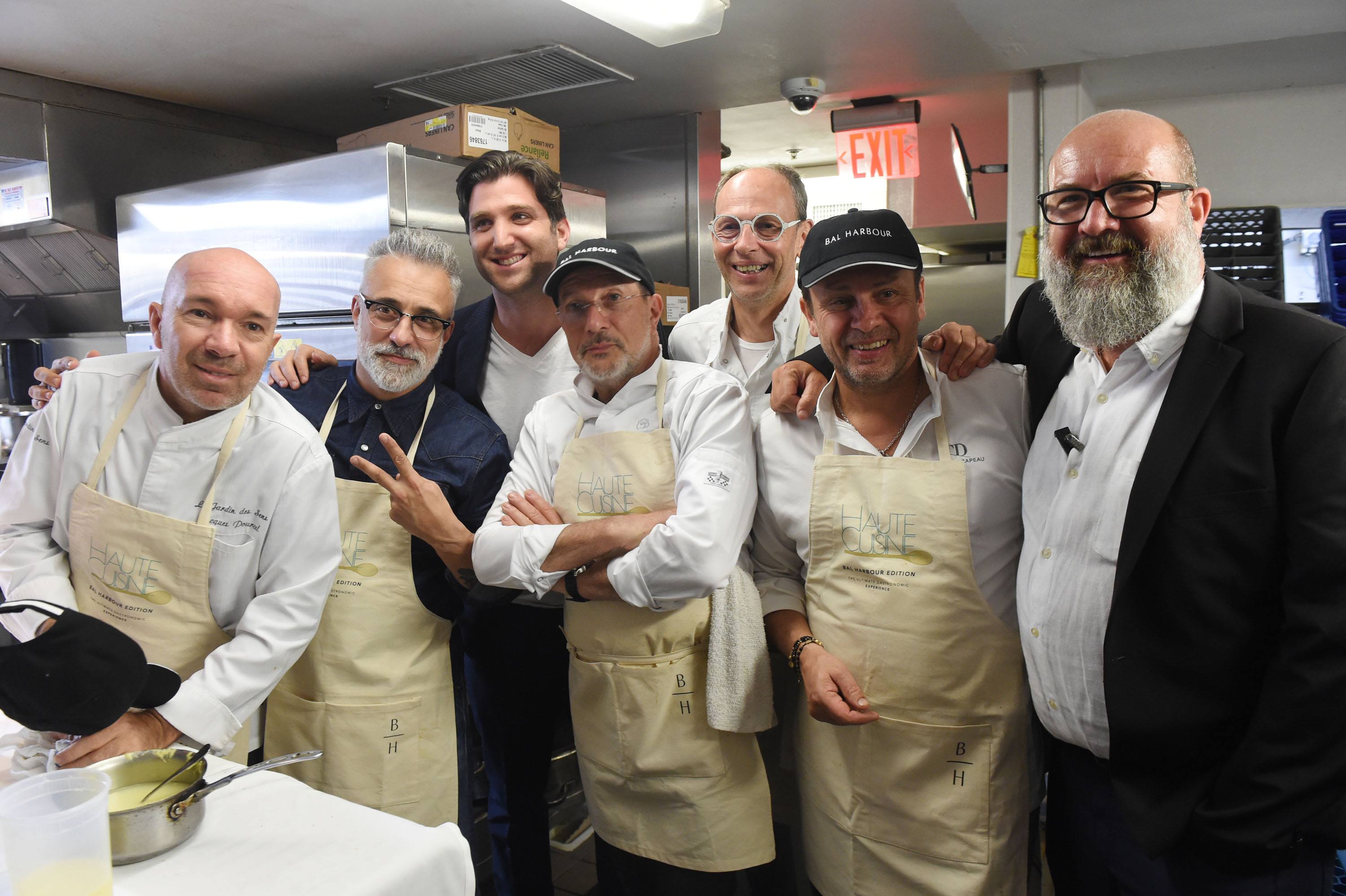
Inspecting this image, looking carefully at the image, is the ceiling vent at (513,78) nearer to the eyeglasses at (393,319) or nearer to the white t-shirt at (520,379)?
the white t-shirt at (520,379)

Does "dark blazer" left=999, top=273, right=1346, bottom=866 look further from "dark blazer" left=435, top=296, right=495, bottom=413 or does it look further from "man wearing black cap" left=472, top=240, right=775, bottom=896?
"dark blazer" left=435, top=296, right=495, bottom=413

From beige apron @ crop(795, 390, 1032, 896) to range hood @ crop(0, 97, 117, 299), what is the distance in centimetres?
422

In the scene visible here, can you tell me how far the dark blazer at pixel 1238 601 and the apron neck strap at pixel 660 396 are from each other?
3.21ft

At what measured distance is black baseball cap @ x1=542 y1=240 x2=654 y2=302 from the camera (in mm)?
1978

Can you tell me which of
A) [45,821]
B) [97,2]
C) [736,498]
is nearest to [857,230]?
[736,498]

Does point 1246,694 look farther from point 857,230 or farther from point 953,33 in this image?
point 953,33

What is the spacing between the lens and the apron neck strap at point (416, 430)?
6.97ft

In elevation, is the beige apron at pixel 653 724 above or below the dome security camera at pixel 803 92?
below

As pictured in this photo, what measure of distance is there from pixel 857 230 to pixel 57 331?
5.56 meters

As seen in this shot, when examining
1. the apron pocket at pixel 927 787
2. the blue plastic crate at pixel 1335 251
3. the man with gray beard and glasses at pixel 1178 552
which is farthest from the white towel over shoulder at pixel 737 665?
the blue plastic crate at pixel 1335 251

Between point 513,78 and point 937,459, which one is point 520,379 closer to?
point 937,459

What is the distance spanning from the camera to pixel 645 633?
6.12 feet

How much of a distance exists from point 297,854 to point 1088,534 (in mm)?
1334

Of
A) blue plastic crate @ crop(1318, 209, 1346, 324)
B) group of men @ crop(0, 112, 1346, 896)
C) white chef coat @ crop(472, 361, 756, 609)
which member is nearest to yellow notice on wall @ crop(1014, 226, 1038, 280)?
blue plastic crate @ crop(1318, 209, 1346, 324)
